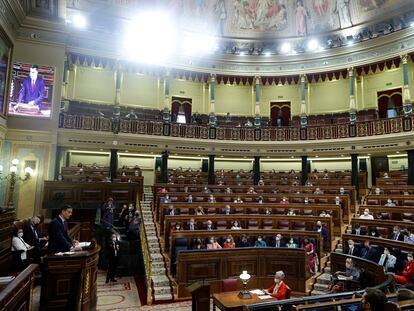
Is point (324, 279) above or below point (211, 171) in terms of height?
below

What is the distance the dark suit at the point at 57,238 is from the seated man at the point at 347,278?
16.2 ft

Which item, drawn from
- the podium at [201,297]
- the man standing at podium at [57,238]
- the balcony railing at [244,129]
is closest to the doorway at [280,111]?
the balcony railing at [244,129]

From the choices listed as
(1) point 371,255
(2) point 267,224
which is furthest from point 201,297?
(2) point 267,224

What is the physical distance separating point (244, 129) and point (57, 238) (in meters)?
13.3

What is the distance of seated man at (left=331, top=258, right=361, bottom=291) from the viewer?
625 centimetres

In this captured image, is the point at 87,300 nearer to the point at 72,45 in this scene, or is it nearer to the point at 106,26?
the point at 72,45

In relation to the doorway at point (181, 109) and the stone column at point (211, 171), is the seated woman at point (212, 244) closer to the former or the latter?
the stone column at point (211, 171)

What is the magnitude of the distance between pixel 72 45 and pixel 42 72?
136 inches

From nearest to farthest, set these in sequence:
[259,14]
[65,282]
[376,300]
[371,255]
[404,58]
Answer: [376,300] < [65,282] < [371,255] < [404,58] < [259,14]

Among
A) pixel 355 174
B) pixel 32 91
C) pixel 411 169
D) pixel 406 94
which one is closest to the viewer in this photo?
pixel 32 91

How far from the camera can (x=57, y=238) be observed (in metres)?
4.59

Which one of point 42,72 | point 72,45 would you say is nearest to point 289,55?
point 72,45

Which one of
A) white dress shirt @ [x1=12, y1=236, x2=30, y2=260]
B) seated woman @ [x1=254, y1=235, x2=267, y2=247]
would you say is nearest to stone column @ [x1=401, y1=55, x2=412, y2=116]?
seated woman @ [x1=254, y1=235, x2=267, y2=247]

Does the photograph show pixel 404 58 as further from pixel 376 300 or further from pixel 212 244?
pixel 376 300
